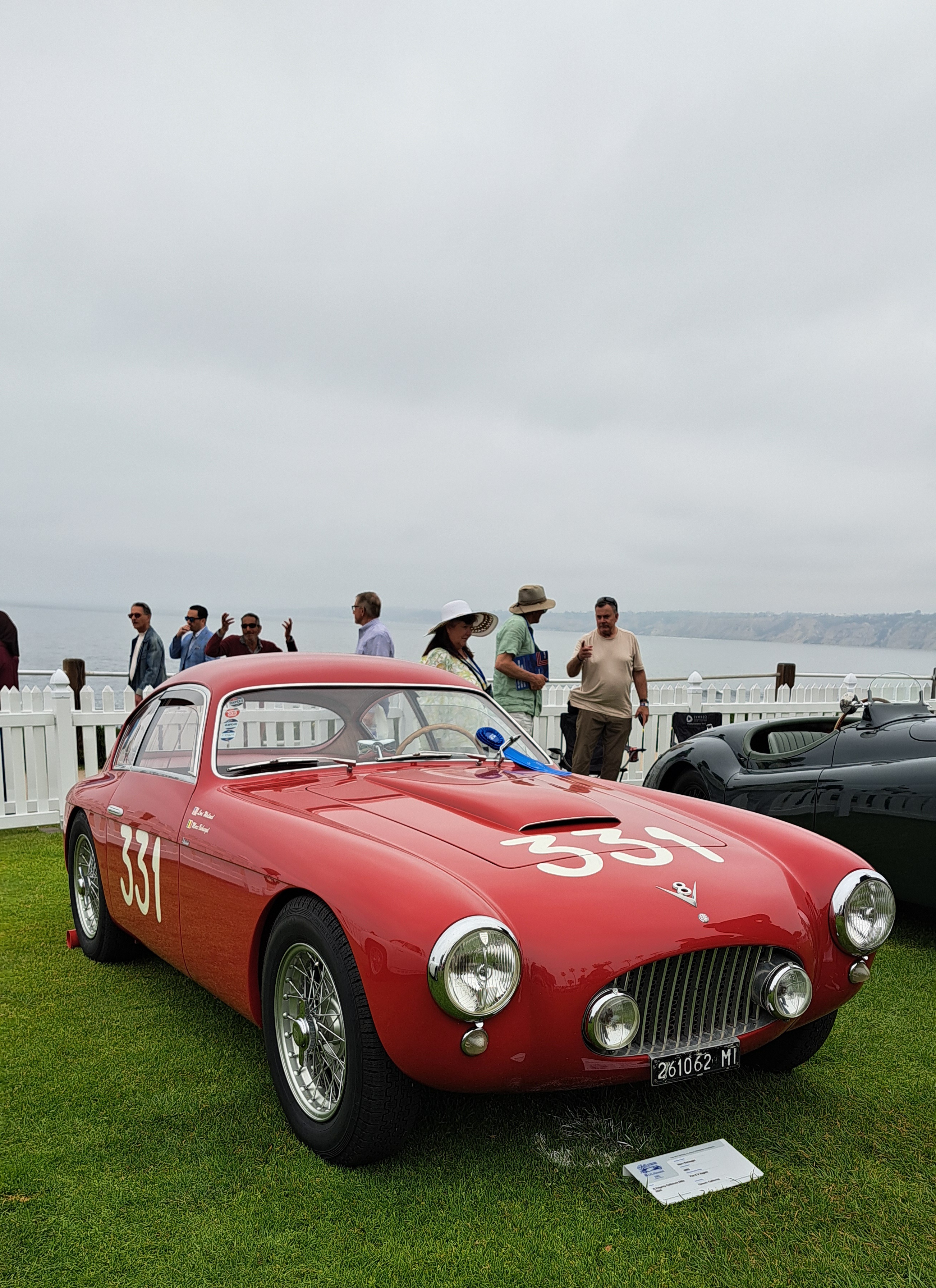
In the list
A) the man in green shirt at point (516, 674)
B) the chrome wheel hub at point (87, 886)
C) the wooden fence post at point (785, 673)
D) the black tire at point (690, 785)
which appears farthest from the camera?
the wooden fence post at point (785, 673)

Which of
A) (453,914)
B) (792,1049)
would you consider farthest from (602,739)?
(453,914)

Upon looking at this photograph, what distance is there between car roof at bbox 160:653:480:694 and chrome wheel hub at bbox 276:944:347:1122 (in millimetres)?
1419

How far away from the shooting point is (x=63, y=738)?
8156 millimetres

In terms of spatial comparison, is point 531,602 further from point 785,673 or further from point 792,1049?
point 785,673

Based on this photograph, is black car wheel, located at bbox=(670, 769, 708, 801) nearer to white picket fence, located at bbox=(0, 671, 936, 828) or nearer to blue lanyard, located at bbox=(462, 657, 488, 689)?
blue lanyard, located at bbox=(462, 657, 488, 689)

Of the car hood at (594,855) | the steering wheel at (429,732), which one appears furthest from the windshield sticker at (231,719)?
the steering wheel at (429,732)

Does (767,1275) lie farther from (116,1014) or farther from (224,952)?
(116,1014)

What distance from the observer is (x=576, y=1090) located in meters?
3.21

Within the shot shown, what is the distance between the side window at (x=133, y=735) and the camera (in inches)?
182

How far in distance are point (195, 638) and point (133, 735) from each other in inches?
230

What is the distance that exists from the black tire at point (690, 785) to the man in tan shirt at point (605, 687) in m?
1.32

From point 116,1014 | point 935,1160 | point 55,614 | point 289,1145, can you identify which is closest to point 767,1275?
point 935,1160

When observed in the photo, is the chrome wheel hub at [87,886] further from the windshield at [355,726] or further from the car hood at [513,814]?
the car hood at [513,814]

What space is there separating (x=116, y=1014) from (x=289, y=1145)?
4.70ft
